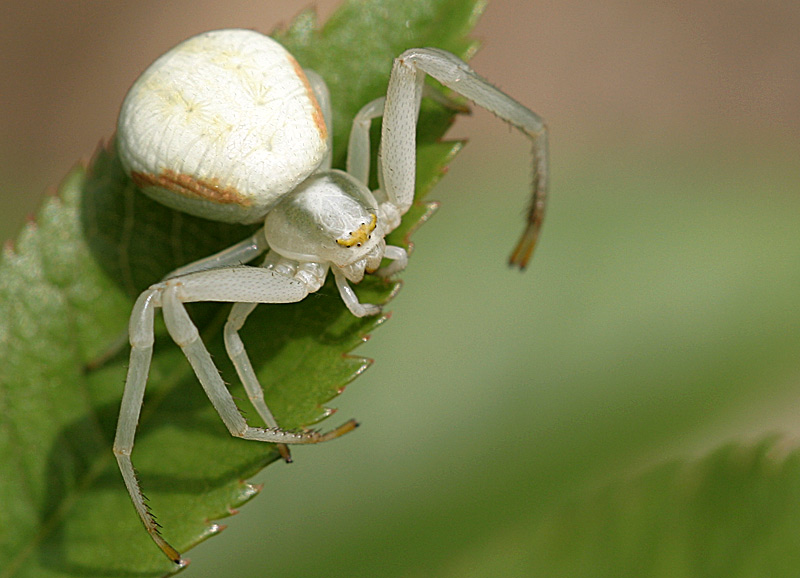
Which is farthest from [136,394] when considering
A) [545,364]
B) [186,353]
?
[545,364]

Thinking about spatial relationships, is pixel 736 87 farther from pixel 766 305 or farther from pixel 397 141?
pixel 397 141

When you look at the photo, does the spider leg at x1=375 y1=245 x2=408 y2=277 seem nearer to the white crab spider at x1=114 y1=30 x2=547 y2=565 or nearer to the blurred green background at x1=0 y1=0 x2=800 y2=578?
the white crab spider at x1=114 y1=30 x2=547 y2=565

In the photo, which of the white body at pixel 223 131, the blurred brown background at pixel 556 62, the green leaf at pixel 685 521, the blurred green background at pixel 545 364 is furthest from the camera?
the blurred brown background at pixel 556 62

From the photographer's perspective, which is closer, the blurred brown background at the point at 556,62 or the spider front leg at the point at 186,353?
the spider front leg at the point at 186,353

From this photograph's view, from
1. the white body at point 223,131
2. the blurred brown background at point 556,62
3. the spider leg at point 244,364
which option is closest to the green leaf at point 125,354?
the spider leg at point 244,364

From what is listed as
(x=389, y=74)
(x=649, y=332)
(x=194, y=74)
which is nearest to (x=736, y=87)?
(x=649, y=332)

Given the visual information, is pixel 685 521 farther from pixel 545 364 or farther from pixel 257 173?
pixel 257 173

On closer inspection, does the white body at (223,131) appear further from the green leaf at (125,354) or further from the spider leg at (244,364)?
the spider leg at (244,364)
